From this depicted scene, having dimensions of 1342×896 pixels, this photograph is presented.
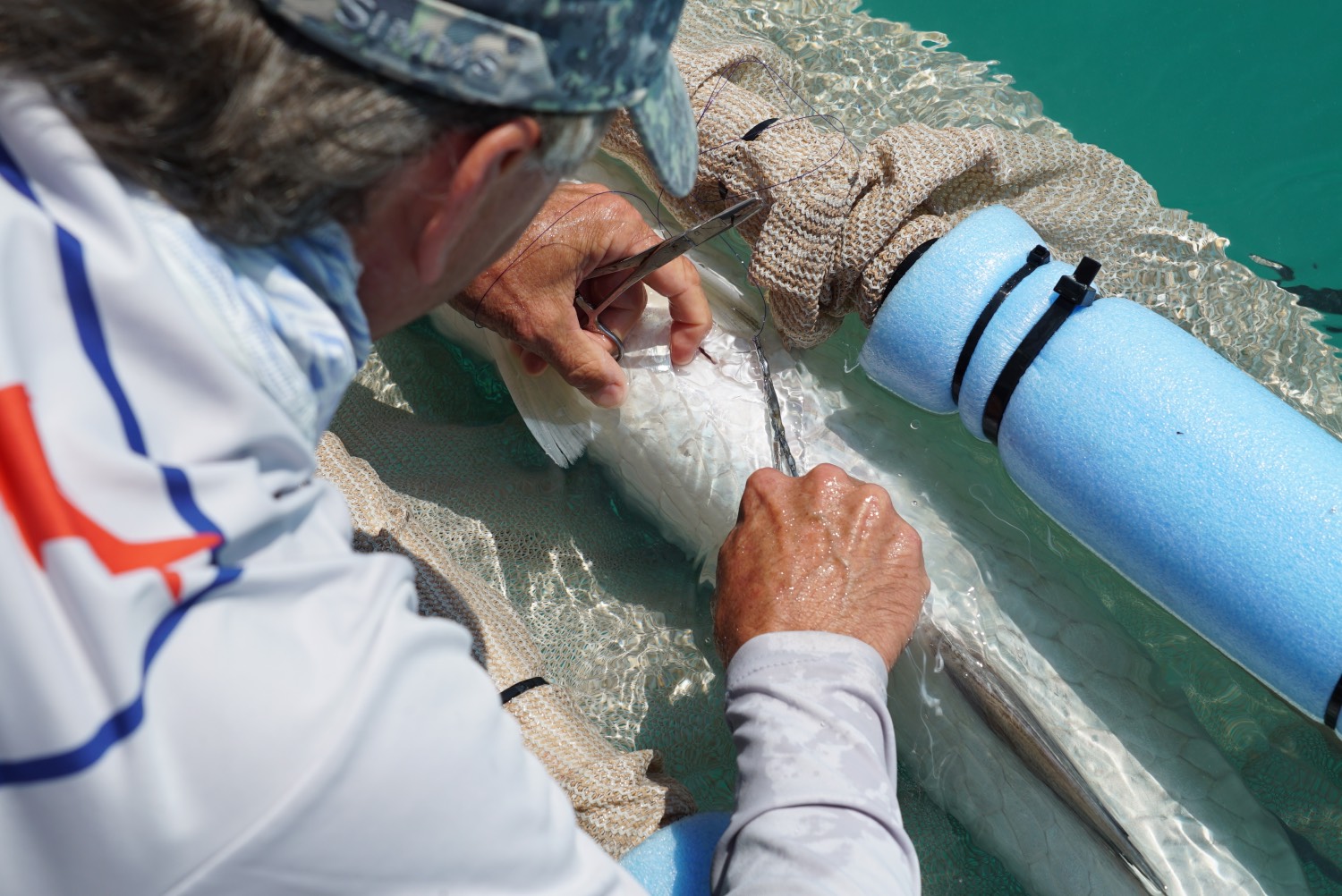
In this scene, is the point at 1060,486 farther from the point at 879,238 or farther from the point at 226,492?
the point at 226,492

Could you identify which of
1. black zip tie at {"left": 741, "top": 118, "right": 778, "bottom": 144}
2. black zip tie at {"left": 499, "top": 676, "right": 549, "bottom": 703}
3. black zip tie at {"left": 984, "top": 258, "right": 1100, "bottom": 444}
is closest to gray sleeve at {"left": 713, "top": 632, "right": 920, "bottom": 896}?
black zip tie at {"left": 499, "top": 676, "right": 549, "bottom": 703}

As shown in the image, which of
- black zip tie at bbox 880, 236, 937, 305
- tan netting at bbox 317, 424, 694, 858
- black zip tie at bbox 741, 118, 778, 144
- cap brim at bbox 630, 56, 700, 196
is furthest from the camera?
black zip tie at bbox 741, 118, 778, 144

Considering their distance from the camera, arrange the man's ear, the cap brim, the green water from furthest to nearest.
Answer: the green water < the cap brim < the man's ear

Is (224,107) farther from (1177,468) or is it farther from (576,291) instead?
(1177,468)

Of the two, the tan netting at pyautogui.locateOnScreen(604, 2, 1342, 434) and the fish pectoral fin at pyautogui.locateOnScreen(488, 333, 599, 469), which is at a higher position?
the tan netting at pyautogui.locateOnScreen(604, 2, 1342, 434)

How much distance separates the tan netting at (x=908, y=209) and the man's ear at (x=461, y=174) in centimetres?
88

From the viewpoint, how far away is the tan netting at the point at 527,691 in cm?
128

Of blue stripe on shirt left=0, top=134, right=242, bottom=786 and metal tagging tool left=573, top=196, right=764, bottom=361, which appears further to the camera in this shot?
metal tagging tool left=573, top=196, right=764, bottom=361

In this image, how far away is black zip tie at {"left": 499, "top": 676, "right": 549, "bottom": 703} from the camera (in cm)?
141

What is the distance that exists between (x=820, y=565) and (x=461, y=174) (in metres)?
0.75

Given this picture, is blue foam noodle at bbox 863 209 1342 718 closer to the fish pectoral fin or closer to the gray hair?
the fish pectoral fin

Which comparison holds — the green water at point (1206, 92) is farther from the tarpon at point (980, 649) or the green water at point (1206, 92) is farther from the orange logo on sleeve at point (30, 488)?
the orange logo on sleeve at point (30, 488)

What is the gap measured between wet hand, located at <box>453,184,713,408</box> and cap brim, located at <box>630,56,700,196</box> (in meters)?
0.64

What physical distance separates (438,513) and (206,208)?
115cm
